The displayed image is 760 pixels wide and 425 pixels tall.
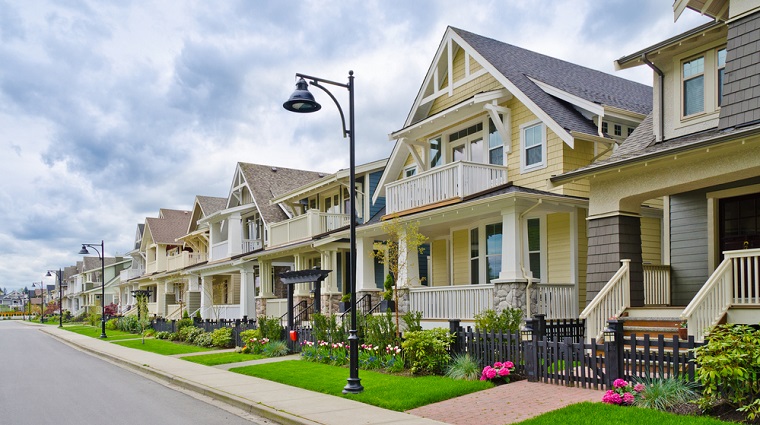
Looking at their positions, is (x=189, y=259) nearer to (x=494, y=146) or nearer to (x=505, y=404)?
(x=494, y=146)

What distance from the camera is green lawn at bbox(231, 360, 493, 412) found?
11.9 meters

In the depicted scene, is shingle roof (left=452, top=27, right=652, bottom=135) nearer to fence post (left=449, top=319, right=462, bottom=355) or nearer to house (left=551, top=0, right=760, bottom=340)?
house (left=551, top=0, right=760, bottom=340)

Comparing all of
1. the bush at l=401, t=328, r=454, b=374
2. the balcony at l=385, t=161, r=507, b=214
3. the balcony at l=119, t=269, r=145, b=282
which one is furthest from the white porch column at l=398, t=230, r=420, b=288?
the balcony at l=119, t=269, r=145, b=282

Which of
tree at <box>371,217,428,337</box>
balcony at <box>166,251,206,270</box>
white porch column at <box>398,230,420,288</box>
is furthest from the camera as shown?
balcony at <box>166,251,206,270</box>

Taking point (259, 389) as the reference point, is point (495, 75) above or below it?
above

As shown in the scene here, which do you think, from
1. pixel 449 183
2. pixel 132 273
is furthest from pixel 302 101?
pixel 132 273

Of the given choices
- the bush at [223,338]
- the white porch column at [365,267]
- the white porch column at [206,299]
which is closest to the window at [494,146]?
the white porch column at [365,267]

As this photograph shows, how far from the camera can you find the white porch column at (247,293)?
35.4 metres

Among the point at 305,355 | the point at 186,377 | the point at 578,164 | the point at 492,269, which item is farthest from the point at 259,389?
the point at 578,164

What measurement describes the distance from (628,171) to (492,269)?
6.98 metres

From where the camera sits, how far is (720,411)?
9.12 meters

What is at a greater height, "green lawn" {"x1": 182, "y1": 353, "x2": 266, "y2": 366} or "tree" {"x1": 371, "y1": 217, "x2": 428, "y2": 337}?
"tree" {"x1": 371, "y1": 217, "x2": 428, "y2": 337}

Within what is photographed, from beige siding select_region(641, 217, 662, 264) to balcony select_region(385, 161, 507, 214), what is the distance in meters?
4.10

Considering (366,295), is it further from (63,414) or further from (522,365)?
(63,414)
